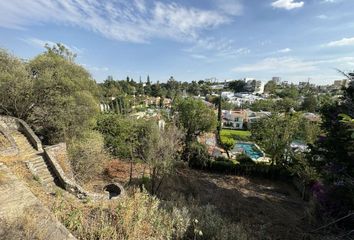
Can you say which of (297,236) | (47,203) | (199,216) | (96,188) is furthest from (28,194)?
(297,236)

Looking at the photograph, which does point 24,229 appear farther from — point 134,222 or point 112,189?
point 112,189

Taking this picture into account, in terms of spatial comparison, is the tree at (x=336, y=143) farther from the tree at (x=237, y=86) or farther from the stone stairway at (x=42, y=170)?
the tree at (x=237, y=86)

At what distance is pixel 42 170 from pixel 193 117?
1084 cm

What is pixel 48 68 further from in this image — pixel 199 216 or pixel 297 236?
pixel 297 236

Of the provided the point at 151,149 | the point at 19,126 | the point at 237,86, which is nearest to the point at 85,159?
the point at 151,149

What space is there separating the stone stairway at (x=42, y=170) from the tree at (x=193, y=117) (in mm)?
9656

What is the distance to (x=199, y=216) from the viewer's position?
6523mm

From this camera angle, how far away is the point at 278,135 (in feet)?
52.8

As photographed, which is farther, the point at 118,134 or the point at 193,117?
the point at 193,117

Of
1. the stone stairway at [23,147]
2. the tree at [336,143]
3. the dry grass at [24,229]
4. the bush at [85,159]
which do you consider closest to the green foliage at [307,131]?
the tree at [336,143]

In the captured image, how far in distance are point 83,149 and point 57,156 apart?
4.23 ft

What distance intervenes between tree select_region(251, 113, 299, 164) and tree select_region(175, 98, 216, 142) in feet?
12.7

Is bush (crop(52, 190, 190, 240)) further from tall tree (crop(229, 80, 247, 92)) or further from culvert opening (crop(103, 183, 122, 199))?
tall tree (crop(229, 80, 247, 92))

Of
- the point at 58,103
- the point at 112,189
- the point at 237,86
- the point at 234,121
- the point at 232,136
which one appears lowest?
the point at 234,121
